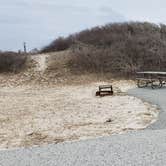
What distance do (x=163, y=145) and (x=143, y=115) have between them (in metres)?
3.35

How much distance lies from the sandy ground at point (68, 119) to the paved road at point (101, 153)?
93 centimetres

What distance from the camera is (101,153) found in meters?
5.39

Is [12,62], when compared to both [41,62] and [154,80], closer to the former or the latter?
[41,62]

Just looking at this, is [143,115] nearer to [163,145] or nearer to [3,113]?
[163,145]

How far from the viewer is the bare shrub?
24312 millimetres

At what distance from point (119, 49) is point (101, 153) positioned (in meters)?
20.0

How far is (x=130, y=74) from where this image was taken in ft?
71.8

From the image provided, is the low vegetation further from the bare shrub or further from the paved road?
the paved road

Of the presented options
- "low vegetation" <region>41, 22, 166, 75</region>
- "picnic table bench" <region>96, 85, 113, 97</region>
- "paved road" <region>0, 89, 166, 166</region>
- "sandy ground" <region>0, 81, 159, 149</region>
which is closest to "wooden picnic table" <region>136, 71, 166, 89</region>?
"picnic table bench" <region>96, 85, 113, 97</region>

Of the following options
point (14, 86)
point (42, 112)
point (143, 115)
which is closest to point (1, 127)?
point (42, 112)

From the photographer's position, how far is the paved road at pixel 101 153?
4.98m

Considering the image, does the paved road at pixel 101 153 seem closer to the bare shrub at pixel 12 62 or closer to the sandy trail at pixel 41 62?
the sandy trail at pixel 41 62

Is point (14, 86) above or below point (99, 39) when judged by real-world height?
below

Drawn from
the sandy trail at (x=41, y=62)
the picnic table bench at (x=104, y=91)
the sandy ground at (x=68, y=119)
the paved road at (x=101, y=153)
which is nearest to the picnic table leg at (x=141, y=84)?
the picnic table bench at (x=104, y=91)
